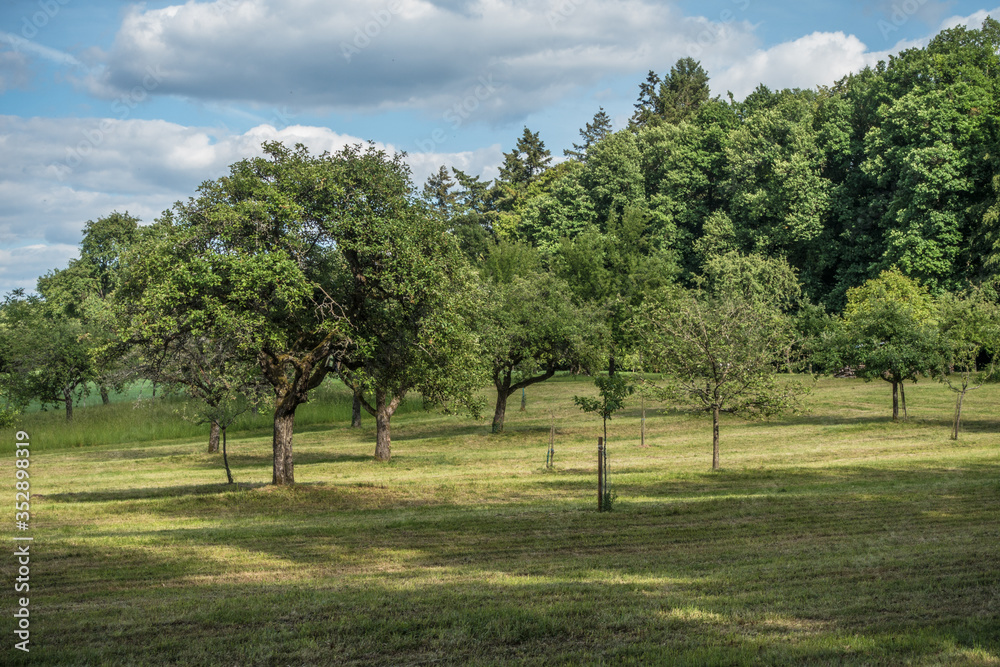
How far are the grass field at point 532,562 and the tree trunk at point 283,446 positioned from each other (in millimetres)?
1328

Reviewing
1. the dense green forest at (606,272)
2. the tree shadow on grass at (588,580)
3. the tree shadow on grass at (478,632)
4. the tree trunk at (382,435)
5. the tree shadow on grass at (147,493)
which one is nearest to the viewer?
the tree shadow on grass at (478,632)

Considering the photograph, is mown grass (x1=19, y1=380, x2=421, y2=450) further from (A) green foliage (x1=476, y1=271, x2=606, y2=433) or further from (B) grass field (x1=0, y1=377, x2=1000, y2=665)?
(B) grass field (x1=0, y1=377, x2=1000, y2=665)

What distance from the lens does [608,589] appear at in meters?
11.0

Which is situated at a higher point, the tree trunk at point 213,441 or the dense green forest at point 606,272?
the dense green forest at point 606,272

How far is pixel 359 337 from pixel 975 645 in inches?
619

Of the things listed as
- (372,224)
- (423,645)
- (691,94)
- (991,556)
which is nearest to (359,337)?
(372,224)

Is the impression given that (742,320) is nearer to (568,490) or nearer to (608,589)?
(568,490)

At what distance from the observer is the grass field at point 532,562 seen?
8562 millimetres

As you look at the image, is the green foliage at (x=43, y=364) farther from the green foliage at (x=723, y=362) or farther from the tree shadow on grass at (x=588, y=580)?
the green foliage at (x=723, y=362)

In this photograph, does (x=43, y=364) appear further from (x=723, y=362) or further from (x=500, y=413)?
(x=723, y=362)

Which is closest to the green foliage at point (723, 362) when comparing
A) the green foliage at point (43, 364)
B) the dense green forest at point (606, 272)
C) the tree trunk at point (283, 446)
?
the dense green forest at point (606, 272)

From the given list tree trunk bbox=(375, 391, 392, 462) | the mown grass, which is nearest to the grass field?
tree trunk bbox=(375, 391, 392, 462)

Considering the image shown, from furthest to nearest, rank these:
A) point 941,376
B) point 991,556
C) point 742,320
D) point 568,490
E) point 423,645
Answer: point 941,376 → point 742,320 → point 568,490 → point 991,556 → point 423,645

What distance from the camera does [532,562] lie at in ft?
43.9
